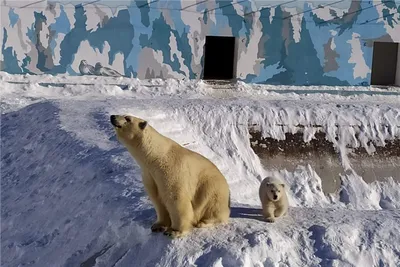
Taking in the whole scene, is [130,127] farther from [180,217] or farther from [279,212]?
[279,212]

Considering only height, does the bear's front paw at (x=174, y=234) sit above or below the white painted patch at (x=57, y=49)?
below

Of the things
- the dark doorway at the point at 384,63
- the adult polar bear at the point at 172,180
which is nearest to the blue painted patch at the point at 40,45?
the dark doorway at the point at 384,63

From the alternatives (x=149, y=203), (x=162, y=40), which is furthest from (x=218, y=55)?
(x=149, y=203)

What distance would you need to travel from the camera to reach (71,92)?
1623 centimetres

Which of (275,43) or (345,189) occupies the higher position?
(275,43)

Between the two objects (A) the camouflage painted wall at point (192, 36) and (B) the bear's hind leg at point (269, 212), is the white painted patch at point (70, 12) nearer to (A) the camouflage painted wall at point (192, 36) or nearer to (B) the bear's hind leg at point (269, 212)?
(A) the camouflage painted wall at point (192, 36)

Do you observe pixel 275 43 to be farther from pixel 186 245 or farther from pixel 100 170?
pixel 186 245

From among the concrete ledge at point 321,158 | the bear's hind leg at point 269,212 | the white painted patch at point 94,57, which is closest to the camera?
the bear's hind leg at point 269,212

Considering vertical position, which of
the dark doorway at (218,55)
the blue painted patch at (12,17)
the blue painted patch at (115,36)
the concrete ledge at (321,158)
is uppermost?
the blue painted patch at (12,17)

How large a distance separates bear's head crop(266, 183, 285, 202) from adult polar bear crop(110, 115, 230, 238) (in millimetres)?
631

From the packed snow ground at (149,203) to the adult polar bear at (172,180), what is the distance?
0.13 metres

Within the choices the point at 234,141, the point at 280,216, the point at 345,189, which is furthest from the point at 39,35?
the point at 280,216

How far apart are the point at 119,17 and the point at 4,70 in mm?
3137

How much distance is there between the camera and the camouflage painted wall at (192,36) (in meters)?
17.4
